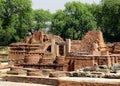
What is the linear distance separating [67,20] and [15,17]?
10241 mm

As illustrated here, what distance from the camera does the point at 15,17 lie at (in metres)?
66.5

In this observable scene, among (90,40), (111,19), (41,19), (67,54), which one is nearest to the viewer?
(67,54)

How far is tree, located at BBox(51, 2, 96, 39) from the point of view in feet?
219

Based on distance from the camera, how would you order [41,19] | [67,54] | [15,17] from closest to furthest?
[67,54] → [15,17] → [41,19]

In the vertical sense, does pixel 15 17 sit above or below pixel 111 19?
above

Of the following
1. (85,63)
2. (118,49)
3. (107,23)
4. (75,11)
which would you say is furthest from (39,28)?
(85,63)

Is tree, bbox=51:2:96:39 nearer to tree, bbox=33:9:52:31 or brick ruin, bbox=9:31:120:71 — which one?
tree, bbox=33:9:52:31

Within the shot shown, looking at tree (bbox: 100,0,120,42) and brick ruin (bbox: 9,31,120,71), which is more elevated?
tree (bbox: 100,0,120,42)

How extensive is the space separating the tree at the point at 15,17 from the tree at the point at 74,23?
634cm

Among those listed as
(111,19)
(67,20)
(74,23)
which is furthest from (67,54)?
(67,20)

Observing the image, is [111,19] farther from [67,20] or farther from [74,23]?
[67,20]

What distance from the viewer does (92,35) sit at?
3069 centimetres

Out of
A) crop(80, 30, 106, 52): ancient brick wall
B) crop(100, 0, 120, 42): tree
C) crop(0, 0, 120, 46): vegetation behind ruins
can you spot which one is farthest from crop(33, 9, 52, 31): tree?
crop(80, 30, 106, 52): ancient brick wall

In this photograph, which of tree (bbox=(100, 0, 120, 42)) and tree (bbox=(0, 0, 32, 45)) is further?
tree (bbox=(0, 0, 32, 45))
